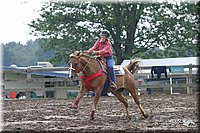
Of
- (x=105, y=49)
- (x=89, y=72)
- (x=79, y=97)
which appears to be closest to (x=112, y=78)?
(x=89, y=72)

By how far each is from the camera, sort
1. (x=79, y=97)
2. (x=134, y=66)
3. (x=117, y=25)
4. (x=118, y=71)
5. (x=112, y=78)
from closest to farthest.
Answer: (x=79, y=97) → (x=112, y=78) → (x=118, y=71) → (x=134, y=66) → (x=117, y=25)

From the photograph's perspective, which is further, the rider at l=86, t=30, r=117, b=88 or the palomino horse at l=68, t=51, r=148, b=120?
the rider at l=86, t=30, r=117, b=88

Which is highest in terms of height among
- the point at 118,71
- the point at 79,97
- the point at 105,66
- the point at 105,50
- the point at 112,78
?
the point at 105,50

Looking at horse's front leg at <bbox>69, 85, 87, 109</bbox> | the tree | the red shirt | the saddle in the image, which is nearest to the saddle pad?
the saddle

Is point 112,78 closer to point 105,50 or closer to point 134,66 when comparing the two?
point 105,50

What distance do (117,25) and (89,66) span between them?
80.7 feet

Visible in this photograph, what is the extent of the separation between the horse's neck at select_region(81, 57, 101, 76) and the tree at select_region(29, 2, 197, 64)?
23.5m

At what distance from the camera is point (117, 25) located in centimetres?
3353

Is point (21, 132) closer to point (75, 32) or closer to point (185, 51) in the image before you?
point (75, 32)

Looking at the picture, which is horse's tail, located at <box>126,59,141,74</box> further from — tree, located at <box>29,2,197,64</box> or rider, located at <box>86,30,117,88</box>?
tree, located at <box>29,2,197,64</box>

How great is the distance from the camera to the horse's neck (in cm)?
911

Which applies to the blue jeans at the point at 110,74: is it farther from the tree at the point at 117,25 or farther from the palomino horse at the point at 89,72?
the tree at the point at 117,25

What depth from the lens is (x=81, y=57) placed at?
30.3 feet

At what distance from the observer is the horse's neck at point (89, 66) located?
29.9 feet
